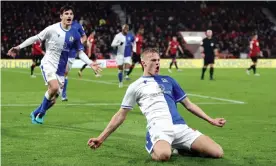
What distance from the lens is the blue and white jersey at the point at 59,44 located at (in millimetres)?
13430

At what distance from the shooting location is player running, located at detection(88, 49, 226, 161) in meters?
8.42

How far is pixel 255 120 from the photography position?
44.4ft

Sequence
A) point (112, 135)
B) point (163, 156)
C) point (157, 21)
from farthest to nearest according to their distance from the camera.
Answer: point (157, 21) < point (112, 135) < point (163, 156)

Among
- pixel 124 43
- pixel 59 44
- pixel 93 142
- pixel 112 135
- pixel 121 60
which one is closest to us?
pixel 93 142

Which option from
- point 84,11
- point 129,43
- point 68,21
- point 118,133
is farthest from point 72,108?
point 84,11

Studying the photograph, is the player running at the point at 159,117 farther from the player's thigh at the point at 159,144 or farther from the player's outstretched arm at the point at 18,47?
the player's outstretched arm at the point at 18,47

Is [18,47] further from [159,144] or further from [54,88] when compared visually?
[159,144]

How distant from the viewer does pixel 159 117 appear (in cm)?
859

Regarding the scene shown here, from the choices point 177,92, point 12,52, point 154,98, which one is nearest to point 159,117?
point 154,98

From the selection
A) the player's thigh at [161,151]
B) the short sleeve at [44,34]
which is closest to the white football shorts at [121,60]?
the short sleeve at [44,34]

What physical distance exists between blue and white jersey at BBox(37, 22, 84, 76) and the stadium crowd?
34.5 m

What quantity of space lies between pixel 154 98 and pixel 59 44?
5.30 metres

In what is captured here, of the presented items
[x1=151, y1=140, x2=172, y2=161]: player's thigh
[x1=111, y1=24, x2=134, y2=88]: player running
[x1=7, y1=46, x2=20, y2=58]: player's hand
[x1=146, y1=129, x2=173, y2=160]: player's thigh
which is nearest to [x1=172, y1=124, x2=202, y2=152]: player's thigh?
[x1=146, y1=129, x2=173, y2=160]: player's thigh

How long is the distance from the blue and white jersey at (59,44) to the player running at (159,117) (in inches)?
198
